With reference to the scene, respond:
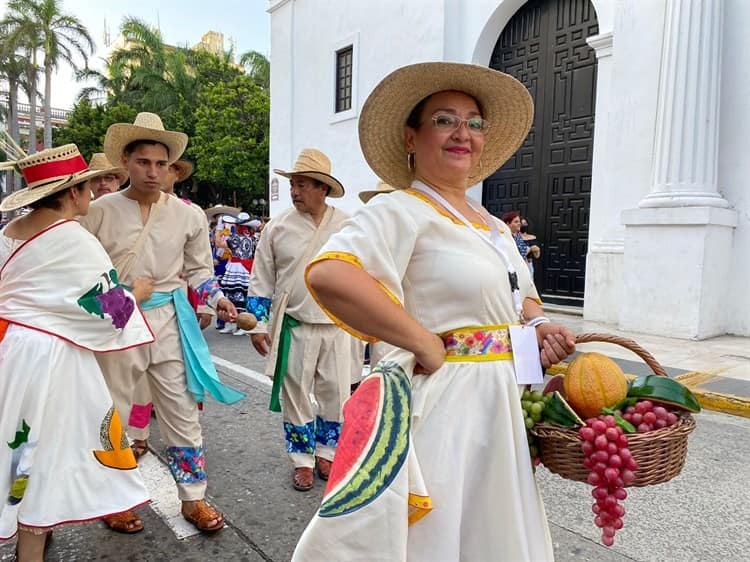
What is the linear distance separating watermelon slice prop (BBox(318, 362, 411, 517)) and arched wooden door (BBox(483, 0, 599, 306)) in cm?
946

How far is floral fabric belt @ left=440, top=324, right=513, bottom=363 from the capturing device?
161 cm

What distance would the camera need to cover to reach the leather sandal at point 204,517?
2.93m

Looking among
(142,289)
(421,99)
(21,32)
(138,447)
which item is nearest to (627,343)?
(421,99)

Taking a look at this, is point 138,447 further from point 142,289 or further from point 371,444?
point 371,444

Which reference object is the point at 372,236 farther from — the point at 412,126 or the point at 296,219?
the point at 296,219

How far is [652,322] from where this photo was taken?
7.94 meters

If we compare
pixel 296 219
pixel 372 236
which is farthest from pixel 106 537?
pixel 372 236

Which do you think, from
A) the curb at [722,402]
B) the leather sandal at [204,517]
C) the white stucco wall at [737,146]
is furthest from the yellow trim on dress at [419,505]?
the white stucco wall at [737,146]

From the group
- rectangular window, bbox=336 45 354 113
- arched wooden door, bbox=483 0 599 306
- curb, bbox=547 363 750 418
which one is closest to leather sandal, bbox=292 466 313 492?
curb, bbox=547 363 750 418

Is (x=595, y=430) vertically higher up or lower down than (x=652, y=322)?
higher up

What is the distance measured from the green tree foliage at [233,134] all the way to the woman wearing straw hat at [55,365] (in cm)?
2556

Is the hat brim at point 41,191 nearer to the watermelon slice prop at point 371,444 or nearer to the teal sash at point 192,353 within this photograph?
the teal sash at point 192,353

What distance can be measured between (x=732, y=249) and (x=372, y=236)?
8072 millimetres

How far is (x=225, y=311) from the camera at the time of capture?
10.7 feet
